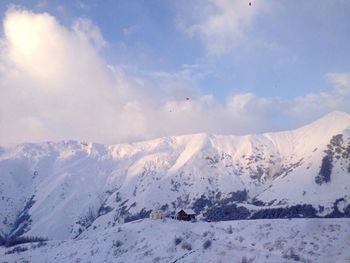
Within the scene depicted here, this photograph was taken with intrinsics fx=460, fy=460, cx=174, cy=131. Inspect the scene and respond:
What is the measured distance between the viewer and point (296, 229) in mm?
83250

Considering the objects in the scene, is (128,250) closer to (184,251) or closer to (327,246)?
(184,251)

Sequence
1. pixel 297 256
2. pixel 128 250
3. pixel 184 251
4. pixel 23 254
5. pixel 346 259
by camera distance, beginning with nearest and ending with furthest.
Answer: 1. pixel 346 259
2. pixel 297 256
3. pixel 184 251
4. pixel 128 250
5. pixel 23 254

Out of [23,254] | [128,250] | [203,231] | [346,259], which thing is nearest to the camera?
[346,259]

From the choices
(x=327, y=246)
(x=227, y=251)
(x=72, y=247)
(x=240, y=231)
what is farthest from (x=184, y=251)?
(x=72, y=247)

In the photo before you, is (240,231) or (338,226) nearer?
(338,226)

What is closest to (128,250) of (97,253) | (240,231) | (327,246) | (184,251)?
(97,253)

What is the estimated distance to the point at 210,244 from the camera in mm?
74688

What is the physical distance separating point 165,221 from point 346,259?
50.5m

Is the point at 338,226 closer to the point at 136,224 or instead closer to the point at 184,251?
the point at 184,251

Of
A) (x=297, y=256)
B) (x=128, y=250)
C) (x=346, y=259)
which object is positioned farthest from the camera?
(x=128, y=250)

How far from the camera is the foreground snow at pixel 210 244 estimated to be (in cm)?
7000

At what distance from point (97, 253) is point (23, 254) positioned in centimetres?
2394

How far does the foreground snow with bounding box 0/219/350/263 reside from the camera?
2756 inches

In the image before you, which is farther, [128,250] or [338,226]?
[128,250]
